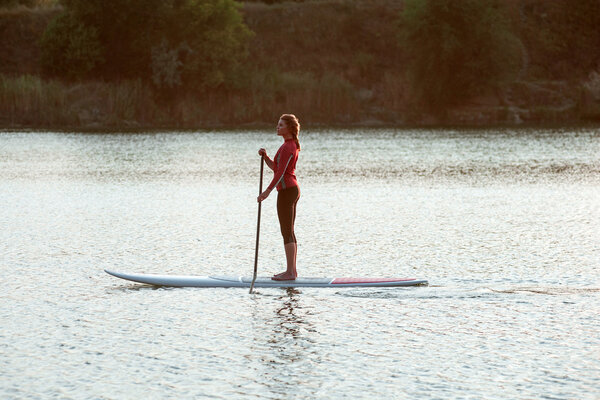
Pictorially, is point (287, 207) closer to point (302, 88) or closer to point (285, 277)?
point (285, 277)

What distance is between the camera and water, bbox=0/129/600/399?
721 centimetres

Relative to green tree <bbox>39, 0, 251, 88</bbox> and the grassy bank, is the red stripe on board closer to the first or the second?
the grassy bank

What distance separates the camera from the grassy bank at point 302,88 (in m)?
61.5

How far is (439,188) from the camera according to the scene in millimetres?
22266

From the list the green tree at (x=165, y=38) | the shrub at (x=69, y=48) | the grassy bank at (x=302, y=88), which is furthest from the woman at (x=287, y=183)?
the shrub at (x=69, y=48)

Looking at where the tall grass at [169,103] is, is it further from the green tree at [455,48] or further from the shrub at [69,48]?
the green tree at [455,48]

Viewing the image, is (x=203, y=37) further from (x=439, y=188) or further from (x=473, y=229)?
(x=473, y=229)

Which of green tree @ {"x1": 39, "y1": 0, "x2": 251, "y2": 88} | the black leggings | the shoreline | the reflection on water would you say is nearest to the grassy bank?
the shoreline

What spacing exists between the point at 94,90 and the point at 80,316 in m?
55.3

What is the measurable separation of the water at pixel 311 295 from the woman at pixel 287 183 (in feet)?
1.40

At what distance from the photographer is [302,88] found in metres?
67.4

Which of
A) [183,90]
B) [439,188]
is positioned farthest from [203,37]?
[439,188]

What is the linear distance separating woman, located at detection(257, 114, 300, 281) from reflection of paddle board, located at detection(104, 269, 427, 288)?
6.1 inches

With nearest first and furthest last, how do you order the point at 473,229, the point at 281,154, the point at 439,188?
the point at 281,154
the point at 473,229
the point at 439,188
